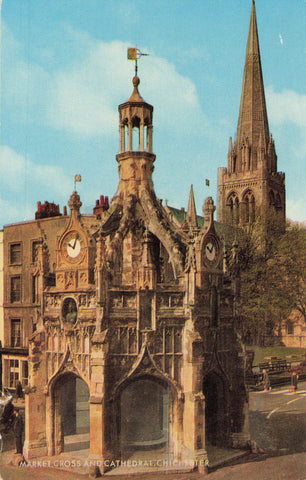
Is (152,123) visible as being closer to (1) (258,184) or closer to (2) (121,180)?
(2) (121,180)

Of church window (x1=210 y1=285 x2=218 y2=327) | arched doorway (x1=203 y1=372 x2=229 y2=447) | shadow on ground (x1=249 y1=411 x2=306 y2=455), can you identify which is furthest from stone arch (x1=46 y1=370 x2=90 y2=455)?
shadow on ground (x1=249 y1=411 x2=306 y2=455)

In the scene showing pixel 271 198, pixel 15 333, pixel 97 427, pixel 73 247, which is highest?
pixel 271 198

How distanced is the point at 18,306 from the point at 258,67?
50.0 metres

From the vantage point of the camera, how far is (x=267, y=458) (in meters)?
19.6

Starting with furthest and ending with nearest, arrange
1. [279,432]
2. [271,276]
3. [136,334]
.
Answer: [271,276] → [279,432] → [136,334]

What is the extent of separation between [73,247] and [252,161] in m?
68.2

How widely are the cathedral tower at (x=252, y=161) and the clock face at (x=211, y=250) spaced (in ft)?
168

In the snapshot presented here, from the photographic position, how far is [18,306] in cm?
4003

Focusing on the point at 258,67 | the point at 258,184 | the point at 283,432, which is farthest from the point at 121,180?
the point at 258,184

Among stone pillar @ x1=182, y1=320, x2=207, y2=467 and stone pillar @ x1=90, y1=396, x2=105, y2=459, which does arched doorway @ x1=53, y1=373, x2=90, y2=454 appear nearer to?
stone pillar @ x1=90, y1=396, x2=105, y2=459

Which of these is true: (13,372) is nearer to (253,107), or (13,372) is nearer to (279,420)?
(279,420)

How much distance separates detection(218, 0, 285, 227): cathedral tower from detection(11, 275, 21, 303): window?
3755 cm

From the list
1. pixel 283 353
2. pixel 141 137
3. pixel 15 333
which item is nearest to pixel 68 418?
pixel 141 137

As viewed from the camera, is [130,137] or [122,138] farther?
[122,138]
